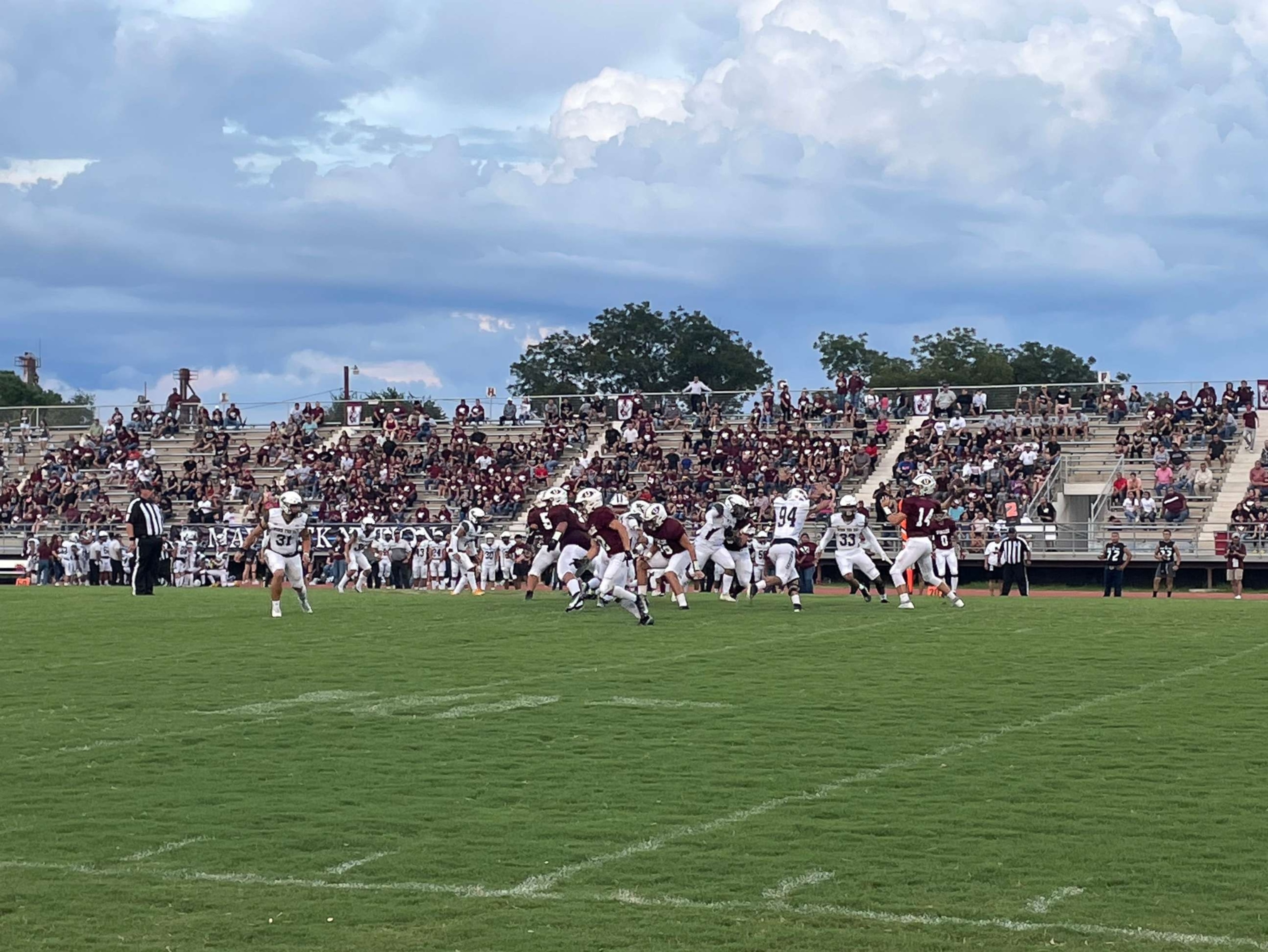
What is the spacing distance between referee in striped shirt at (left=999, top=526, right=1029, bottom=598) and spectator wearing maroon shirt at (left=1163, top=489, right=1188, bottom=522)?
21.9ft

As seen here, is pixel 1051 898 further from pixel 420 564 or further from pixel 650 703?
pixel 420 564

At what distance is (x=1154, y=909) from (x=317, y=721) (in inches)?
251

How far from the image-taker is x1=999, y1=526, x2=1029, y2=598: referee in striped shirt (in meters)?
27.7

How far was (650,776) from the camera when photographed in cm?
911

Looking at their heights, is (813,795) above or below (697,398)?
below

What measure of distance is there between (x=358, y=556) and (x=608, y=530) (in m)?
13.6

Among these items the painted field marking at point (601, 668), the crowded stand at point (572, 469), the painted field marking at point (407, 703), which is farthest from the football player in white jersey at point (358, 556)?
the painted field marking at point (407, 703)

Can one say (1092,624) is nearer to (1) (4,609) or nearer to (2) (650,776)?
(2) (650,776)

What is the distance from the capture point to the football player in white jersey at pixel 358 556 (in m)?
31.0

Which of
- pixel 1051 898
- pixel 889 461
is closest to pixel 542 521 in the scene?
pixel 1051 898

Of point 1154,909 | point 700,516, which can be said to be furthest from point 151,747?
point 700,516

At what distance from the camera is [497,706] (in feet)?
39.0

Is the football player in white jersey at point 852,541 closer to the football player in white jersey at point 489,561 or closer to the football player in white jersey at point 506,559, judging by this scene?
the football player in white jersey at point 506,559

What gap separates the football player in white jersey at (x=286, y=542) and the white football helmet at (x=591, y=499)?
3368mm
